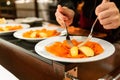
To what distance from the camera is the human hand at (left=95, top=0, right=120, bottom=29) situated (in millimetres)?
700

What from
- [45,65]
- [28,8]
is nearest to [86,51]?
[45,65]

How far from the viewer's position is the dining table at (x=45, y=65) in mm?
631

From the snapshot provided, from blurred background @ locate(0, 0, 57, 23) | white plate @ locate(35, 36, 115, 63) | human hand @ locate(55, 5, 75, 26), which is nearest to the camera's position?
white plate @ locate(35, 36, 115, 63)

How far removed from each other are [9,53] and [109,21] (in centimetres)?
56

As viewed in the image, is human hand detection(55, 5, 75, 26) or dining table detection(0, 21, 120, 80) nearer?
dining table detection(0, 21, 120, 80)

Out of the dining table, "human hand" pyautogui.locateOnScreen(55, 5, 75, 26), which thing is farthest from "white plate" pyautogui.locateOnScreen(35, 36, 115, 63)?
"human hand" pyautogui.locateOnScreen(55, 5, 75, 26)

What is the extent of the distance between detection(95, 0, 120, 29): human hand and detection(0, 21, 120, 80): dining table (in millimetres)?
138

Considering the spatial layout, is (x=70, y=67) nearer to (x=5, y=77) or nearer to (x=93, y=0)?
(x=5, y=77)

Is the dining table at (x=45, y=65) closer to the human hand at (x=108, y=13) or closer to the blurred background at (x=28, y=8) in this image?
the human hand at (x=108, y=13)

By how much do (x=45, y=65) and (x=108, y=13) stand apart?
35 cm

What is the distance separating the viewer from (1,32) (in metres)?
0.99

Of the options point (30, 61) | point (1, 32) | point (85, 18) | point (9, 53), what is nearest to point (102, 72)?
point (30, 61)

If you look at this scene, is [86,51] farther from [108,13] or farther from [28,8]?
[28,8]

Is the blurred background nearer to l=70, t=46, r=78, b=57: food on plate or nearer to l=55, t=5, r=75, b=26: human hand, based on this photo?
l=55, t=5, r=75, b=26: human hand
